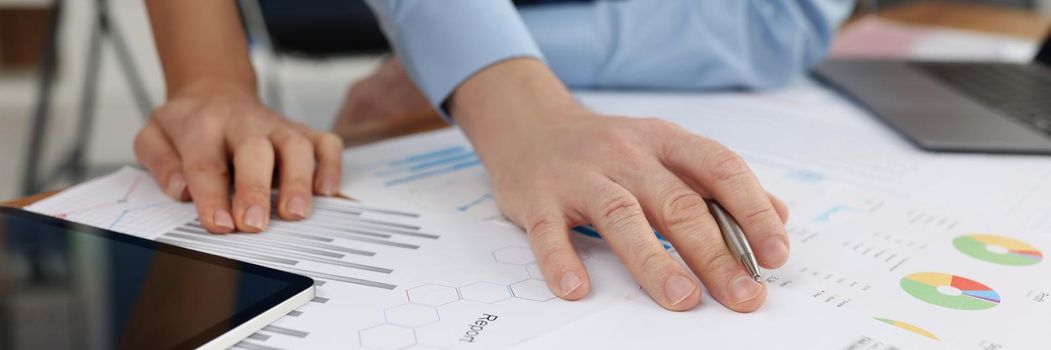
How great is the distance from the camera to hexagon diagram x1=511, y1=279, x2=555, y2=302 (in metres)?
0.45

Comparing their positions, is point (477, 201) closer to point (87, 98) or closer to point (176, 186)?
point (176, 186)

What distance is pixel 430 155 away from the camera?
0.72 meters

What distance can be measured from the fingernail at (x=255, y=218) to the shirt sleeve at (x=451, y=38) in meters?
0.19

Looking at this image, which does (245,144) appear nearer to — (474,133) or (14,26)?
(474,133)

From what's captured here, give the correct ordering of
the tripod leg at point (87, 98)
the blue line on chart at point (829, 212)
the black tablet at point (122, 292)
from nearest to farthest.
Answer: the black tablet at point (122, 292)
the blue line on chart at point (829, 212)
the tripod leg at point (87, 98)

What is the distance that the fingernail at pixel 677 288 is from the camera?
0.43m

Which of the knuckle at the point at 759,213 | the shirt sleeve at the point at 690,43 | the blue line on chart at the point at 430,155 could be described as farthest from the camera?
the shirt sleeve at the point at 690,43

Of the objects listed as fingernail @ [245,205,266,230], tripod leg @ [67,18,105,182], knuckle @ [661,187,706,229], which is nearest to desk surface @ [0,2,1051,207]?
fingernail @ [245,205,266,230]

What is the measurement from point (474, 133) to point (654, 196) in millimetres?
189

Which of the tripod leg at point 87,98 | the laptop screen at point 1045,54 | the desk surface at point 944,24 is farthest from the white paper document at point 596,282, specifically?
the tripod leg at point 87,98

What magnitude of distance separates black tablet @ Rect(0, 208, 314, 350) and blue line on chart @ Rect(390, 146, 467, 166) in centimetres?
25

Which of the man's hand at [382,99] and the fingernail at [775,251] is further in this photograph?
the man's hand at [382,99]

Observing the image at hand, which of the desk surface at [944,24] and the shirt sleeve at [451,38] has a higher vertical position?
the shirt sleeve at [451,38]

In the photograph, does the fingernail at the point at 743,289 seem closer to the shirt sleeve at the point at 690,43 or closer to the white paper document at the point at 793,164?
the white paper document at the point at 793,164
